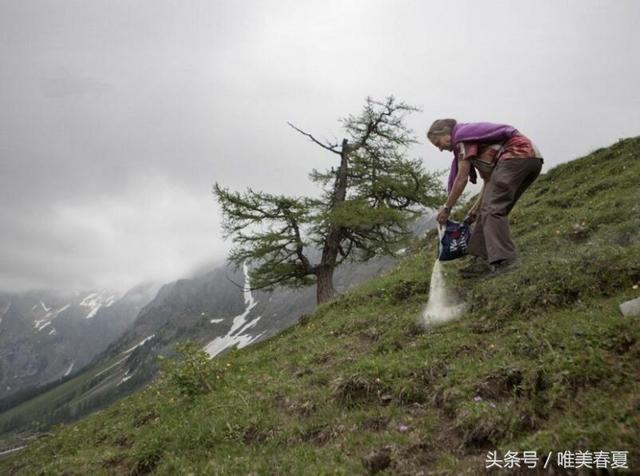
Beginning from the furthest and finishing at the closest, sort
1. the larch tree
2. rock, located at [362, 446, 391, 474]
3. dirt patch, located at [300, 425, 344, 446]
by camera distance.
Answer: the larch tree → dirt patch, located at [300, 425, 344, 446] → rock, located at [362, 446, 391, 474]

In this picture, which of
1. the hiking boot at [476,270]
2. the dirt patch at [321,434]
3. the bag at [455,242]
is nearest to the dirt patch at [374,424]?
the dirt patch at [321,434]

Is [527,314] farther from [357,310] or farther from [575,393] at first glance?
[357,310]

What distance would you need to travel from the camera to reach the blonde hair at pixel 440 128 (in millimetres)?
7875

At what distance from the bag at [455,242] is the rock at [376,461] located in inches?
183

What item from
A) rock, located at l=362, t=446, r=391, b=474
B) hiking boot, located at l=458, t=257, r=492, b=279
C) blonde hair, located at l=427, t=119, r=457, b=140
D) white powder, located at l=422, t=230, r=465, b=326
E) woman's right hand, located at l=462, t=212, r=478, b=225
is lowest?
rock, located at l=362, t=446, r=391, b=474

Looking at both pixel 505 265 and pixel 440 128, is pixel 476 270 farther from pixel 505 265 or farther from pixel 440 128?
pixel 440 128

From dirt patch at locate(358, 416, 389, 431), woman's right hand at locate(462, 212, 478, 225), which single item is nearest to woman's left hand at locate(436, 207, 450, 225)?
woman's right hand at locate(462, 212, 478, 225)

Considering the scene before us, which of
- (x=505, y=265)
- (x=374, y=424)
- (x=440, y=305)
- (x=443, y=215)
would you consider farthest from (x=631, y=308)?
(x=440, y=305)

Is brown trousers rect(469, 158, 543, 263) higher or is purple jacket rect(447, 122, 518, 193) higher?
purple jacket rect(447, 122, 518, 193)

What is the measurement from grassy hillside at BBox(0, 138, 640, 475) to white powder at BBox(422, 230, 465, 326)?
10.3 inches

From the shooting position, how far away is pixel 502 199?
7629 mm

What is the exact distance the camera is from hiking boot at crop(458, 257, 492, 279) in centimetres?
916

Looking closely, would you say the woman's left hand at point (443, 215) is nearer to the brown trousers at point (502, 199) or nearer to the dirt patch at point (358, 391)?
the brown trousers at point (502, 199)

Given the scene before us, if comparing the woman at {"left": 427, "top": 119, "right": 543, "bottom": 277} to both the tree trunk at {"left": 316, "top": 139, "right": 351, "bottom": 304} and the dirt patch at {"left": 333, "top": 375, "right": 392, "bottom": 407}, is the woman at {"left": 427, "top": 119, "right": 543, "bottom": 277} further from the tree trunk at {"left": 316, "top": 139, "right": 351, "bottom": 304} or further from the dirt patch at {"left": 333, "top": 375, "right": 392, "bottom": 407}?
the tree trunk at {"left": 316, "top": 139, "right": 351, "bottom": 304}
